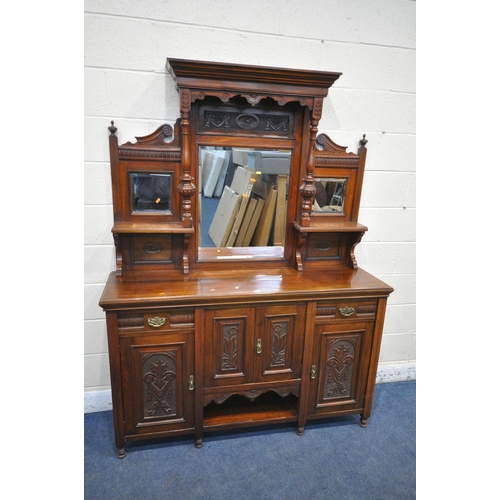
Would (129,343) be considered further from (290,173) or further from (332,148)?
(332,148)

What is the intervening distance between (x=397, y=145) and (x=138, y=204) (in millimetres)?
1564

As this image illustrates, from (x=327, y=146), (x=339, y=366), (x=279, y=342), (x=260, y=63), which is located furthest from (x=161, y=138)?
(x=339, y=366)

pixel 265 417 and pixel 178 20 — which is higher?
pixel 178 20

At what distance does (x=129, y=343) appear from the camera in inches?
65.9

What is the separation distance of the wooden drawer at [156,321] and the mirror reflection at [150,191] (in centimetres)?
57

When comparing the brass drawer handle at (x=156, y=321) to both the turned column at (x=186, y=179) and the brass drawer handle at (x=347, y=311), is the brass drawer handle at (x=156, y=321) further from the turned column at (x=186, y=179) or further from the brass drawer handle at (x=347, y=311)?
the brass drawer handle at (x=347, y=311)

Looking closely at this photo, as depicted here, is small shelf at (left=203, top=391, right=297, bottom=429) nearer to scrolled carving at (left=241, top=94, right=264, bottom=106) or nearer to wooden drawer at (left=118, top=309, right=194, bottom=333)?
wooden drawer at (left=118, top=309, right=194, bottom=333)

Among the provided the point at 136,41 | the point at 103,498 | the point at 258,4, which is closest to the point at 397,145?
the point at 258,4

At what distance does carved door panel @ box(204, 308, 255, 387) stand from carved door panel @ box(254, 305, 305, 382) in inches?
1.9

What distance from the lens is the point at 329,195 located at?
209 centimetres

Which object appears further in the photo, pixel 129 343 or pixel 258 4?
pixel 258 4

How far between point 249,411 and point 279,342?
493 mm

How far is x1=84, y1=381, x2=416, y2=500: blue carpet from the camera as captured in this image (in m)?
1.67

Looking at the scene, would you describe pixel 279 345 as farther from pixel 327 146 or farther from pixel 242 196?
pixel 327 146
